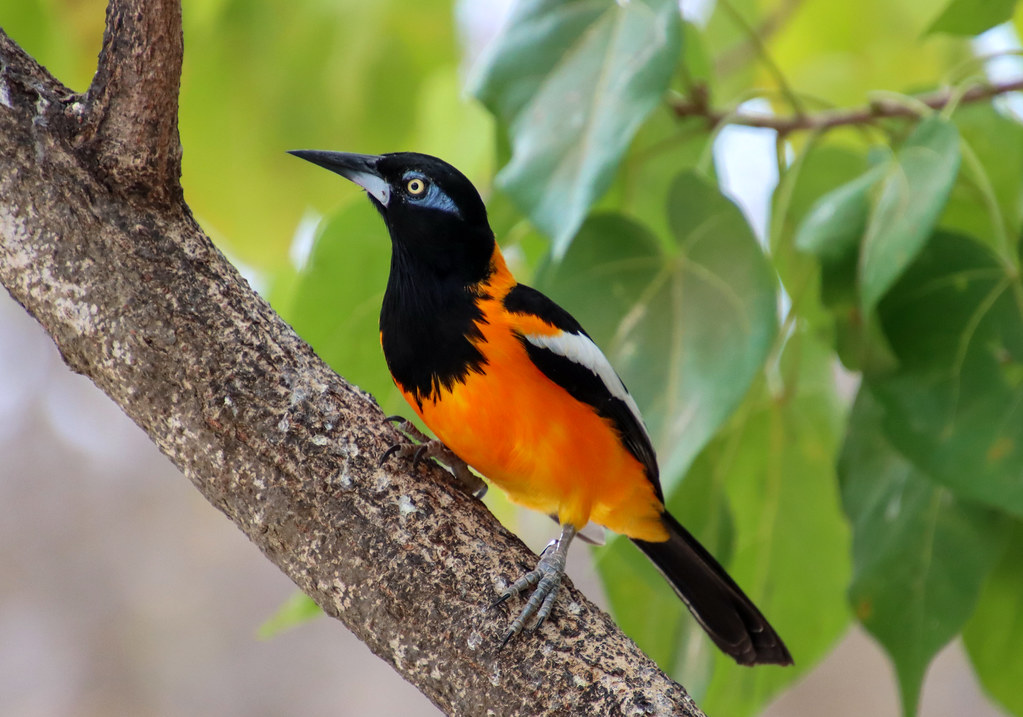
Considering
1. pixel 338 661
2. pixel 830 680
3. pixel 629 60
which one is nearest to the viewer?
pixel 629 60

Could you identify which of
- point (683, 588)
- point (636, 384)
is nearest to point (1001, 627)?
point (683, 588)

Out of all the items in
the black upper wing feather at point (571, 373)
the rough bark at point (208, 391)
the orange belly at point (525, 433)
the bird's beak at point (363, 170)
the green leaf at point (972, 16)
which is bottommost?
the rough bark at point (208, 391)

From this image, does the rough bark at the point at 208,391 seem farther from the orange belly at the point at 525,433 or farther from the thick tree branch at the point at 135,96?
the orange belly at the point at 525,433

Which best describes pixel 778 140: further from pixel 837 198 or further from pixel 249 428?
pixel 249 428

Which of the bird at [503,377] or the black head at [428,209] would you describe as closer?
the bird at [503,377]

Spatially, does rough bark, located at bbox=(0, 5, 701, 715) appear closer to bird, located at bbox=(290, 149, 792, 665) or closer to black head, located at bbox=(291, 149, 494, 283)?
bird, located at bbox=(290, 149, 792, 665)

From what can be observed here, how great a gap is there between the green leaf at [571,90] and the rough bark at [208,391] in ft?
2.18

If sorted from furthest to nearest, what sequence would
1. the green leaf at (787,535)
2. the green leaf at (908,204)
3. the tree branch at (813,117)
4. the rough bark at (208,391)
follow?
the green leaf at (787,535) < the tree branch at (813,117) < the green leaf at (908,204) < the rough bark at (208,391)

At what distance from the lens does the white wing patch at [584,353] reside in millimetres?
2441

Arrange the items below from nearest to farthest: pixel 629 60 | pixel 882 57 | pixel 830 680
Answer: pixel 629 60 < pixel 882 57 < pixel 830 680

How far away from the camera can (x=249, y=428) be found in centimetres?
179

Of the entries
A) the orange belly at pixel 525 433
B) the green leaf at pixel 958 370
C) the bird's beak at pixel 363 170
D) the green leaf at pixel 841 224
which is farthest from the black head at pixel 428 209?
the green leaf at pixel 958 370

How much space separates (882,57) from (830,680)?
23.8 ft

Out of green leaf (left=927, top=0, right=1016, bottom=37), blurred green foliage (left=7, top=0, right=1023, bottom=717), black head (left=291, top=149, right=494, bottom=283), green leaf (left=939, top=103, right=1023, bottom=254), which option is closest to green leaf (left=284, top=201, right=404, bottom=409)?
blurred green foliage (left=7, top=0, right=1023, bottom=717)
